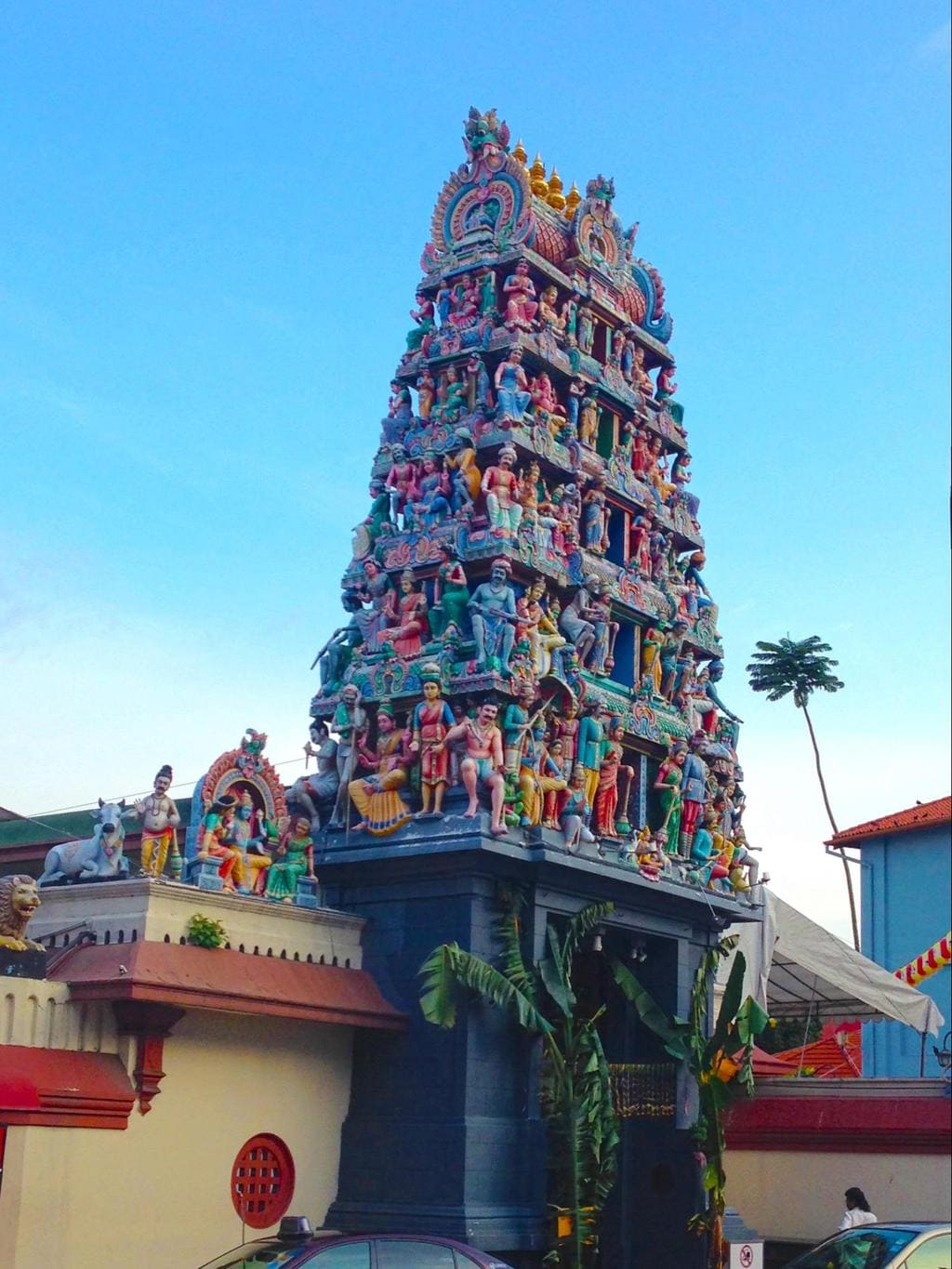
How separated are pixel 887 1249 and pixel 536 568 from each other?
382 inches

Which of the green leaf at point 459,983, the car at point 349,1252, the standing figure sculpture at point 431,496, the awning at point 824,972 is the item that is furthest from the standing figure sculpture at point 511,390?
the car at point 349,1252

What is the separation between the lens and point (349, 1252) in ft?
39.9

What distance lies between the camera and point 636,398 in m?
23.3

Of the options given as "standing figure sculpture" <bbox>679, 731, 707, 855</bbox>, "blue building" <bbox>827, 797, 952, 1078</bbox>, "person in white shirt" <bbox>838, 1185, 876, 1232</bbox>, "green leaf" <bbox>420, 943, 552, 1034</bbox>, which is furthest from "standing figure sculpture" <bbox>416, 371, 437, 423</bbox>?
"blue building" <bbox>827, 797, 952, 1078</bbox>

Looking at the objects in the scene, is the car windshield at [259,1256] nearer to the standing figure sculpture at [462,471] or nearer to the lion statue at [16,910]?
the lion statue at [16,910]

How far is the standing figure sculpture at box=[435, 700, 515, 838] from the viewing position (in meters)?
18.3

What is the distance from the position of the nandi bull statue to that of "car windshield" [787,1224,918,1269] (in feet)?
26.0

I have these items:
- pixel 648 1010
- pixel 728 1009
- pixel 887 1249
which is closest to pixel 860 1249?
pixel 887 1249

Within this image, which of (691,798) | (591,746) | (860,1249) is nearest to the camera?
(860,1249)

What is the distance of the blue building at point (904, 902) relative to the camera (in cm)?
3481

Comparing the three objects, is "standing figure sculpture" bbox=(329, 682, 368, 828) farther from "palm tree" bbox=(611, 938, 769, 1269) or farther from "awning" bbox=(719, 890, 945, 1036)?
"awning" bbox=(719, 890, 945, 1036)

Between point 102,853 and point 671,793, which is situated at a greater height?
point 671,793

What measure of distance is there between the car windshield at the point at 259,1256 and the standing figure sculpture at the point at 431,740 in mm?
6692

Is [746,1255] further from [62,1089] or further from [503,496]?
[503,496]
